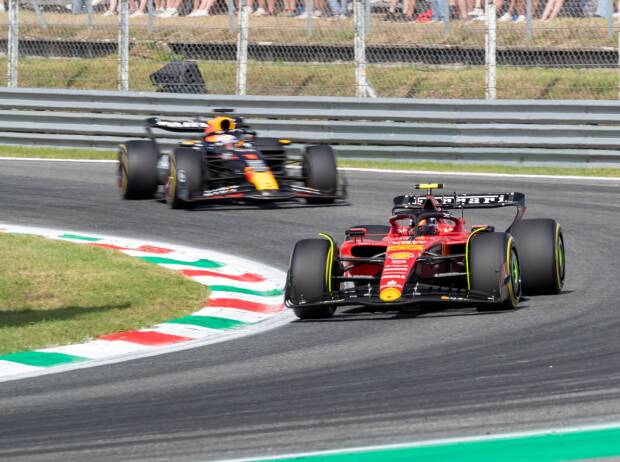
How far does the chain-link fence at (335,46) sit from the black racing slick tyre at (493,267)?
9468 mm

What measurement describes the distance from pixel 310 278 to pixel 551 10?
10.1 m

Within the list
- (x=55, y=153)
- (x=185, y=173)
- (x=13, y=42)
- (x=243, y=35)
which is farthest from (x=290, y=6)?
(x=185, y=173)

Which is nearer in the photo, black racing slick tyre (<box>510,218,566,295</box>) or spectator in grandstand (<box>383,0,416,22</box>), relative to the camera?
black racing slick tyre (<box>510,218,566,295</box>)

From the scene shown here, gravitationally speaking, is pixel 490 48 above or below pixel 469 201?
above

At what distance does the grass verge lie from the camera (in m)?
18.1

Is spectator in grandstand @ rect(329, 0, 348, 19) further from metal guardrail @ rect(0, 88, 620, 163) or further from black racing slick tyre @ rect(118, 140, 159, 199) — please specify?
black racing slick tyre @ rect(118, 140, 159, 199)

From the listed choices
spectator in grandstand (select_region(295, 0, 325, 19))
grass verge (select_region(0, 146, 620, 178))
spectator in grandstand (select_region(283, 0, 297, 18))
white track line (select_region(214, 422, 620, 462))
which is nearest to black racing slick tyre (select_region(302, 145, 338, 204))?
grass verge (select_region(0, 146, 620, 178))

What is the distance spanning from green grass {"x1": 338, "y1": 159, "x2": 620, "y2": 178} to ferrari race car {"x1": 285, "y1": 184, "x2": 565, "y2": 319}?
7.72m

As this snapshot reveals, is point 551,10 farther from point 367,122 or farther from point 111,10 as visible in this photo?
point 111,10

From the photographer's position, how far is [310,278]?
31.4 ft

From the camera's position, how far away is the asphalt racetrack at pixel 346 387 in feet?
19.5

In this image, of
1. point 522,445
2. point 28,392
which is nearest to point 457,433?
point 522,445

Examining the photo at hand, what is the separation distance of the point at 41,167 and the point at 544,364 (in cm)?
1267

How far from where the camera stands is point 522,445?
564 centimetres
